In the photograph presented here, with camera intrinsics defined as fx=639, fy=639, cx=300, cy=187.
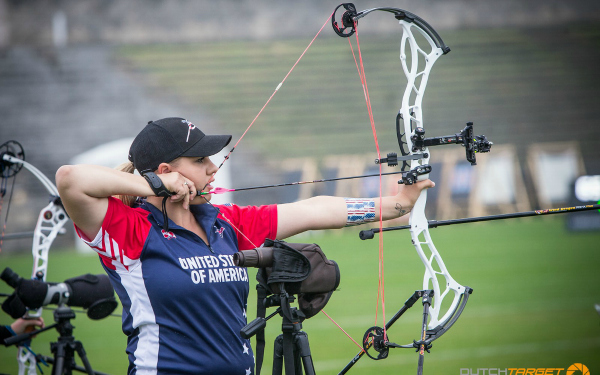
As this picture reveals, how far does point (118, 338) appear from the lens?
5.81 metres

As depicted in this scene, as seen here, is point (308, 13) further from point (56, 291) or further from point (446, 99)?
point (56, 291)

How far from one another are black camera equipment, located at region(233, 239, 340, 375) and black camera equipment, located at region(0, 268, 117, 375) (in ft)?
4.49

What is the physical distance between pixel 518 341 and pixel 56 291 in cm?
369

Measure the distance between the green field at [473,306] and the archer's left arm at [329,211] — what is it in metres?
2.39

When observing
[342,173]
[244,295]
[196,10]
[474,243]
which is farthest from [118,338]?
[196,10]

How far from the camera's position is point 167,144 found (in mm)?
2084

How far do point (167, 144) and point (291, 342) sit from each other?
29.5 inches

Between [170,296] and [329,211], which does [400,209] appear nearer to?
[329,211]

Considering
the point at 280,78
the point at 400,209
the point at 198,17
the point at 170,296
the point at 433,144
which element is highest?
the point at 198,17

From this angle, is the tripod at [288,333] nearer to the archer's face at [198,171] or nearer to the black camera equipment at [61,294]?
the archer's face at [198,171]

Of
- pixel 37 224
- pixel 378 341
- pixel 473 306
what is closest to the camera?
pixel 378 341

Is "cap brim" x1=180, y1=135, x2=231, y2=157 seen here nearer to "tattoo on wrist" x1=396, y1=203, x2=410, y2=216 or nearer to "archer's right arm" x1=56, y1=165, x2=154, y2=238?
"archer's right arm" x1=56, y1=165, x2=154, y2=238

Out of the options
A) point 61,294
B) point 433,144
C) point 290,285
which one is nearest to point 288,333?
point 290,285

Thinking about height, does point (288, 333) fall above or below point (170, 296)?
below
